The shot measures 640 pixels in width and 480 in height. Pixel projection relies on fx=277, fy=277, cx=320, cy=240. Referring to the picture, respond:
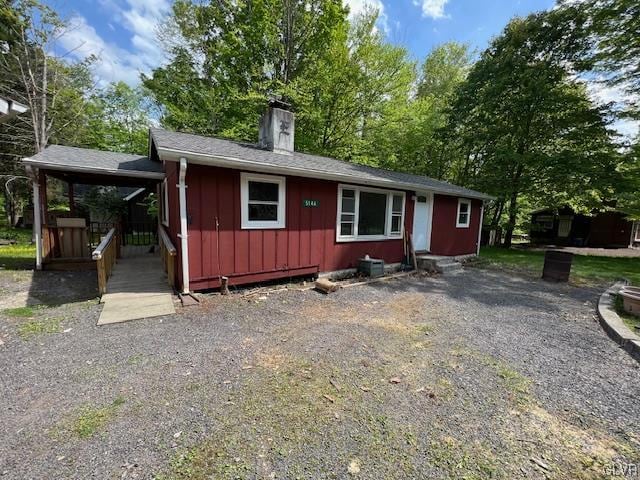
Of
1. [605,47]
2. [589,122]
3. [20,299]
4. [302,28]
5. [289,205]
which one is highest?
[302,28]

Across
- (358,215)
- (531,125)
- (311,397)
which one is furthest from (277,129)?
(531,125)

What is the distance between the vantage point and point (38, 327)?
388cm

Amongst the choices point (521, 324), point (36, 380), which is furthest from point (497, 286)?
point (36, 380)

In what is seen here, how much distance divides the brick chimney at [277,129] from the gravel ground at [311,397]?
4.67 metres

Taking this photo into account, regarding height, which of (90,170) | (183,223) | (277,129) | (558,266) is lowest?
(558,266)

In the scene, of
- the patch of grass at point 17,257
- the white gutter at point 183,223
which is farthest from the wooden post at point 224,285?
the patch of grass at point 17,257

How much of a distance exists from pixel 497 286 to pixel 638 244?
24576mm

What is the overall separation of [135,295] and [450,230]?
31.9 feet

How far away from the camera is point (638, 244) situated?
69.8ft

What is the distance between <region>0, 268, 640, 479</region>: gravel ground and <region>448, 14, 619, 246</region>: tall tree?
499 inches

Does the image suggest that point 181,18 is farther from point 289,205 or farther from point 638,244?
point 638,244

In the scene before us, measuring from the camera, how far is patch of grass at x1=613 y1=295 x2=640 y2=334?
4287mm

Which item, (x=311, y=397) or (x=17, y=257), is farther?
(x=17, y=257)

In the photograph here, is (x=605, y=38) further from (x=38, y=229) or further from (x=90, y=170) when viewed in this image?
(x=38, y=229)
